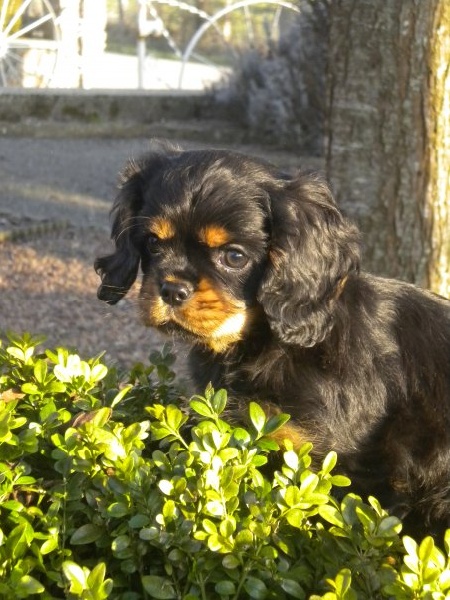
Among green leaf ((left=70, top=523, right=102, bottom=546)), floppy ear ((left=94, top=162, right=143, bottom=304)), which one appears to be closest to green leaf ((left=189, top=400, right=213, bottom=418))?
green leaf ((left=70, top=523, right=102, bottom=546))

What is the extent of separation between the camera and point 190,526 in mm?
2473

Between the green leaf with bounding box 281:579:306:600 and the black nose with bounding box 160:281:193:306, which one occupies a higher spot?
the black nose with bounding box 160:281:193:306

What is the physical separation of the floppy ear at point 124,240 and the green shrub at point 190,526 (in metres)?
1.09

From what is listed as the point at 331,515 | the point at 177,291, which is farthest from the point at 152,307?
the point at 331,515

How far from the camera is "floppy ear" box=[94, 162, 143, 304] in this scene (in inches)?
154

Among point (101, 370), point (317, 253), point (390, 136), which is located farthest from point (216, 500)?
point (390, 136)

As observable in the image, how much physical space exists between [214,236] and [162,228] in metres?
0.20

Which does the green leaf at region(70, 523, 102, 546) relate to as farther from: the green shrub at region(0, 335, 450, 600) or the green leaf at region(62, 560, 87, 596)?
the green leaf at region(62, 560, 87, 596)

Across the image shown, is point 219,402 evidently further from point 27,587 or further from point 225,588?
point 27,587

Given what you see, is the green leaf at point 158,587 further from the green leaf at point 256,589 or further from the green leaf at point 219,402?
the green leaf at point 219,402

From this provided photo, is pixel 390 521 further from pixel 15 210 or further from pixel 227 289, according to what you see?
pixel 15 210

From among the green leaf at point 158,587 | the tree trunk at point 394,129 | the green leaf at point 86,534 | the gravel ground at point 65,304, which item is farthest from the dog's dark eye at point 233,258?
the gravel ground at point 65,304

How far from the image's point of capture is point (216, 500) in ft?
8.15

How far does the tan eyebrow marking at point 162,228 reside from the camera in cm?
347
